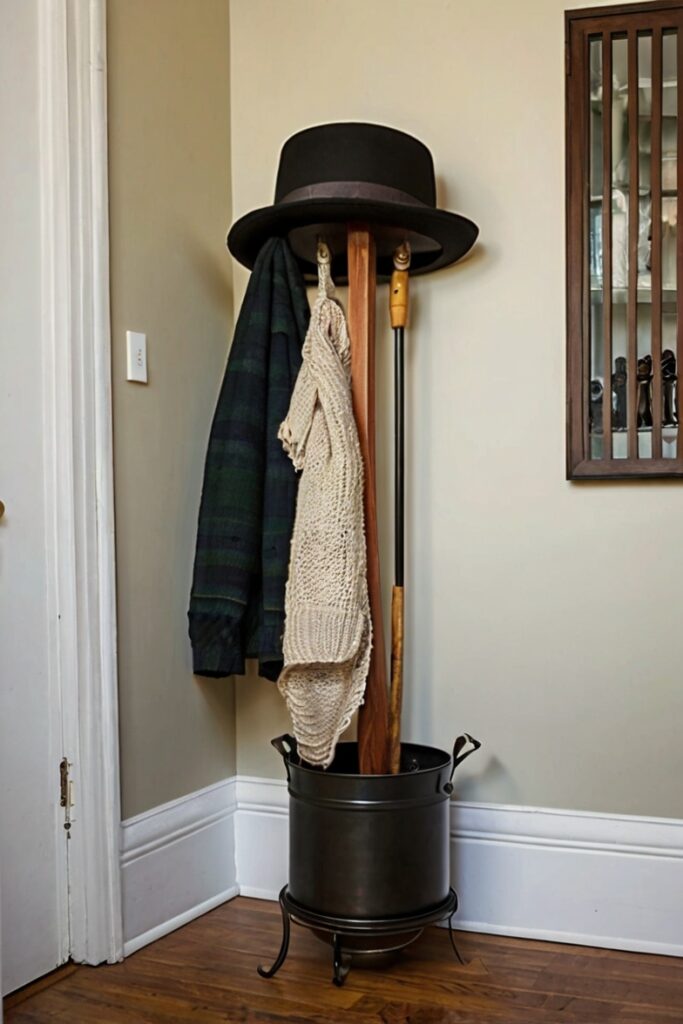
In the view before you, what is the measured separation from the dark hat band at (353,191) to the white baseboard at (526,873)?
4.08 ft

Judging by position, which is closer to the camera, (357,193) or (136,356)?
(357,193)

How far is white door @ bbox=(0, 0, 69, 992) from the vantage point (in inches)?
71.2

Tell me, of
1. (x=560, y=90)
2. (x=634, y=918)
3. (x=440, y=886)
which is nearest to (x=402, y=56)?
(x=560, y=90)

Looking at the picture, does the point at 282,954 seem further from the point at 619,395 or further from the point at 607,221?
the point at 607,221

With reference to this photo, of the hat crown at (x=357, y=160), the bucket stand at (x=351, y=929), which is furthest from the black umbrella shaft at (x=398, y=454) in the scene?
the bucket stand at (x=351, y=929)

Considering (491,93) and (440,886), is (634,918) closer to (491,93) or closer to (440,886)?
(440,886)

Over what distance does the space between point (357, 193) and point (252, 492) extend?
614 millimetres

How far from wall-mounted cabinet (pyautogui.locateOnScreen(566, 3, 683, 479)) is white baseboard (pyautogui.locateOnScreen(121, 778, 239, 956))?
1.07m

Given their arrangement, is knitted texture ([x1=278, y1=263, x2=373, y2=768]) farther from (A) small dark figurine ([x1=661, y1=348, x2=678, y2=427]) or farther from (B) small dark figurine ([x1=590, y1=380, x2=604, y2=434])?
(A) small dark figurine ([x1=661, y1=348, x2=678, y2=427])

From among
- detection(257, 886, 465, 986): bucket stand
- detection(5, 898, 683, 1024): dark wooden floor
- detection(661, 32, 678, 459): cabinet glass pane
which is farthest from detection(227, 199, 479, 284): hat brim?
detection(5, 898, 683, 1024): dark wooden floor

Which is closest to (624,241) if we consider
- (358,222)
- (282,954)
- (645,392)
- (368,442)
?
(645,392)

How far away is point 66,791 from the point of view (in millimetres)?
1920

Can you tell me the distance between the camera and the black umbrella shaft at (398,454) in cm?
210

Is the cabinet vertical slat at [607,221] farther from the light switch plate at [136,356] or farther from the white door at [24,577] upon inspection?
the white door at [24,577]
